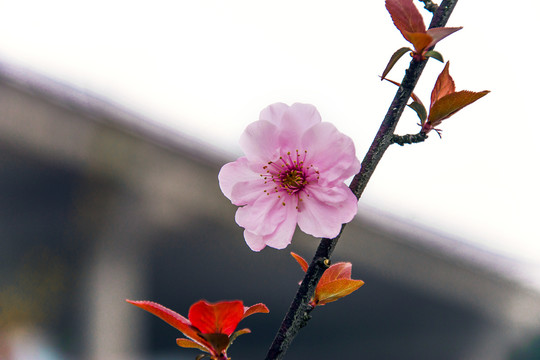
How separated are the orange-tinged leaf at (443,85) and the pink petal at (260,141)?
107 millimetres

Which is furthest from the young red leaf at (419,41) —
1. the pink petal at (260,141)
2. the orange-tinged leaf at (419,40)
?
the pink petal at (260,141)

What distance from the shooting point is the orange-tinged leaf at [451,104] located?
25 centimetres

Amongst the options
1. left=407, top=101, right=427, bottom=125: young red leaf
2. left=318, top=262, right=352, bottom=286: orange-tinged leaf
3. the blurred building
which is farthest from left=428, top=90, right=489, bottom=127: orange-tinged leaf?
the blurred building

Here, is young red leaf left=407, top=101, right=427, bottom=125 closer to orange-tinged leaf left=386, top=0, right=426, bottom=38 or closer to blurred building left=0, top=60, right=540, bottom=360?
orange-tinged leaf left=386, top=0, right=426, bottom=38

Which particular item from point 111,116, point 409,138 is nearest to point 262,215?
point 409,138

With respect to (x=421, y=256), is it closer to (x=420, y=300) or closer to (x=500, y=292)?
(x=420, y=300)

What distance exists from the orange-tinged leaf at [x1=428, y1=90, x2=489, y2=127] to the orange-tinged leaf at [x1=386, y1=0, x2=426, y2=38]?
0.04 m

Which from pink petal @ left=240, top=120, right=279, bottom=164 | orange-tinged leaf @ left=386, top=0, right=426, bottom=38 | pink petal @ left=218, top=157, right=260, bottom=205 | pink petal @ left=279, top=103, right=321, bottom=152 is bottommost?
pink petal @ left=218, top=157, right=260, bottom=205

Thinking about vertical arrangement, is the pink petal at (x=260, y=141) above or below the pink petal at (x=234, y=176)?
above

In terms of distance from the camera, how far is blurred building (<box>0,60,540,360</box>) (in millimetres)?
1681

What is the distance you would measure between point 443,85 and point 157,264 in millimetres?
1668

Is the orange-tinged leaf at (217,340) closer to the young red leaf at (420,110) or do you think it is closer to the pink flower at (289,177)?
the pink flower at (289,177)

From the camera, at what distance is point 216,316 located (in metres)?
0.24

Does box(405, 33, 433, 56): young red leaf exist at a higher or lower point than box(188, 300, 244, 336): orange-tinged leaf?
higher
